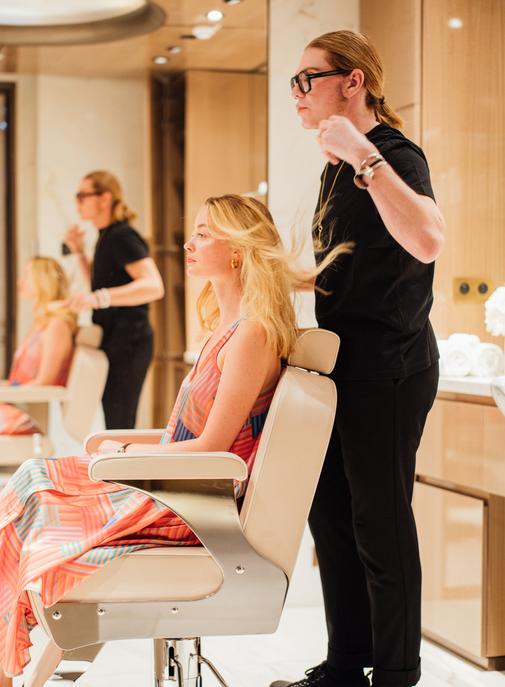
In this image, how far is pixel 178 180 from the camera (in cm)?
338

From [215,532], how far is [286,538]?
0.15m

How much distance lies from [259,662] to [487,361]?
1.13 m

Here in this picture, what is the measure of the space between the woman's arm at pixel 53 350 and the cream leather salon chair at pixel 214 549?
1.67 meters

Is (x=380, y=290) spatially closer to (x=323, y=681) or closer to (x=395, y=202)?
(x=395, y=202)

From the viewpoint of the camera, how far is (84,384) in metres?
3.35

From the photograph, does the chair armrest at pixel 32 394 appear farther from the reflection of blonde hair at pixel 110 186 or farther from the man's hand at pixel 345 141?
the man's hand at pixel 345 141

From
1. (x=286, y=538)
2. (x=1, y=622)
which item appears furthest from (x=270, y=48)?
(x=1, y=622)

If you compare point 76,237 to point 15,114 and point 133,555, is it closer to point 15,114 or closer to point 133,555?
point 15,114

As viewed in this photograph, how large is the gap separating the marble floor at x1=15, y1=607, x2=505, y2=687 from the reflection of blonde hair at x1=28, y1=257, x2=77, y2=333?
3.81 ft

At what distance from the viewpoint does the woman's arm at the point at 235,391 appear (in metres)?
1.85

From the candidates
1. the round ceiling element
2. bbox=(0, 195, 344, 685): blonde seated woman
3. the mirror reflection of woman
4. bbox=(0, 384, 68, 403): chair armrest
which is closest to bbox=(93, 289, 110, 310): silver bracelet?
the mirror reflection of woman

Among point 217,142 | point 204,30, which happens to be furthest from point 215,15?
point 217,142

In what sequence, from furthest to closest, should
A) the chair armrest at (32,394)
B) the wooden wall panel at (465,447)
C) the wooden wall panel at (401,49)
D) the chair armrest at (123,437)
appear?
the chair armrest at (32,394) → the wooden wall panel at (401,49) → the wooden wall panel at (465,447) → the chair armrest at (123,437)

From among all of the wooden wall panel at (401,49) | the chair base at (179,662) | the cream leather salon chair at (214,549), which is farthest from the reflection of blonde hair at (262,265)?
the wooden wall panel at (401,49)
